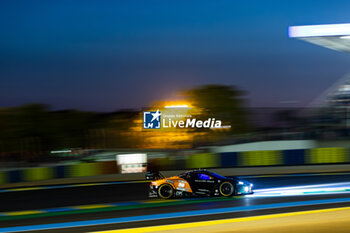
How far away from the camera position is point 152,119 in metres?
27.9

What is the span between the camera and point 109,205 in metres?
9.80

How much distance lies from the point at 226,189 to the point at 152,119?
717 inches

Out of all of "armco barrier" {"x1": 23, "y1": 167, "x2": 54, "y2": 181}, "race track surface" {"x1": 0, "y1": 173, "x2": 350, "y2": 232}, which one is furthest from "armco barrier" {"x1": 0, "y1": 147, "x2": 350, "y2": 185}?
"race track surface" {"x1": 0, "y1": 173, "x2": 350, "y2": 232}

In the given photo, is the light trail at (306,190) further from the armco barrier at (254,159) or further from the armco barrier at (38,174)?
the armco barrier at (38,174)

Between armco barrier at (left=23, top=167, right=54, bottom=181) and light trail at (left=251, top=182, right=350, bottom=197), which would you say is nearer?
light trail at (left=251, top=182, right=350, bottom=197)

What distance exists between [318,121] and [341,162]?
21.5 feet

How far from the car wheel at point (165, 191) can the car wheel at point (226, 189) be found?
126cm

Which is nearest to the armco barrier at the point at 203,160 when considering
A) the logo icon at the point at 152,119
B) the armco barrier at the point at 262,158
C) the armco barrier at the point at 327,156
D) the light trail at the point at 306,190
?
the armco barrier at the point at 262,158

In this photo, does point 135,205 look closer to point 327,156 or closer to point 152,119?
point 327,156

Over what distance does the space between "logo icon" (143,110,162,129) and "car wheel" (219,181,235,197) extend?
713 inches

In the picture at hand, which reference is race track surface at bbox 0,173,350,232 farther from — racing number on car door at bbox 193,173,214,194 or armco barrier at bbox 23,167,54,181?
armco barrier at bbox 23,167,54,181

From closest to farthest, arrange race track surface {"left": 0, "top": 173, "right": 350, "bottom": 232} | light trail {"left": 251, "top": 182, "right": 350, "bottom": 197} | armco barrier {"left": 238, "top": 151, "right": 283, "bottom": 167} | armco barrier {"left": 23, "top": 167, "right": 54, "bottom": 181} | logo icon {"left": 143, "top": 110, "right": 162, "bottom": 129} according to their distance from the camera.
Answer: race track surface {"left": 0, "top": 173, "right": 350, "bottom": 232} < light trail {"left": 251, "top": 182, "right": 350, "bottom": 197} < armco barrier {"left": 23, "top": 167, "right": 54, "bottom": 181} < armco barrier {"left": 238, "top": 151, "right": 283, "bottom": 167} < logo icon {"left": 143, "top": 110, "right": 162, "bottom": 129}

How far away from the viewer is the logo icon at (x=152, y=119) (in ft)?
91.5

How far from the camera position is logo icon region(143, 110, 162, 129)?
2788cm
